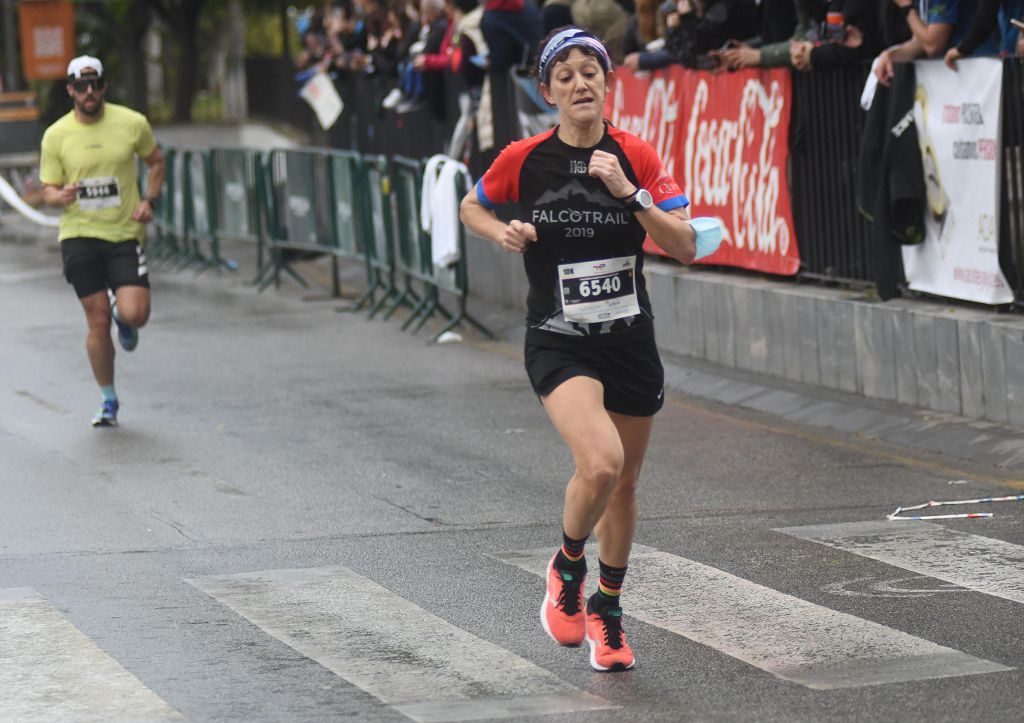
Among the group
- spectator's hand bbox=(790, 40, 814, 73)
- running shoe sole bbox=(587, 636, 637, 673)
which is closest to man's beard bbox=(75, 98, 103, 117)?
Answer: spectator's hand bbox=(790, 40, 814, 73)

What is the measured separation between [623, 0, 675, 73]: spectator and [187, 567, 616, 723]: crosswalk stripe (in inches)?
310

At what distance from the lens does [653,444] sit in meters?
11.3

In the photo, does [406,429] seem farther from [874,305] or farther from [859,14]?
[859,14]

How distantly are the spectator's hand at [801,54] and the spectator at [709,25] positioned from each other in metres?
1.24

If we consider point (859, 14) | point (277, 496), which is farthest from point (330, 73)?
point (277, 496)

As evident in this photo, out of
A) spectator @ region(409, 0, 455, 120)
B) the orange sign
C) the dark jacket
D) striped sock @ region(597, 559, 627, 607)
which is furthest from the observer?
the orange sign

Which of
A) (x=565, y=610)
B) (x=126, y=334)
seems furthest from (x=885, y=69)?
(x=565, y=610)

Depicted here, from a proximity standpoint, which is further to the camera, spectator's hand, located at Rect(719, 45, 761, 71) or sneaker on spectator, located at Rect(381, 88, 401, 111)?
sneaker on spectator, located at Rect(381, 88, 401, 111)

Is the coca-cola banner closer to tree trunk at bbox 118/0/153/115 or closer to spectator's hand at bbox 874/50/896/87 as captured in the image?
spectator's hand at bbox 874/50/896/87

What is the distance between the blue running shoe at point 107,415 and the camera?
40.1 ft

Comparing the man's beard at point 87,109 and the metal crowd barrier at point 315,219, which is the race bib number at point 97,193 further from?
the metal crowd barrier at point 315,219

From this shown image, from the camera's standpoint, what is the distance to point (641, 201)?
6.32m

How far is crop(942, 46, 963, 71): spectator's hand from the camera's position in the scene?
11273mm

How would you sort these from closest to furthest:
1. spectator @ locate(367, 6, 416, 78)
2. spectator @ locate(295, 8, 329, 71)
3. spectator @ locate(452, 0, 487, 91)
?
spectator @ locate(452, 0, 487, 91) → spectator @ locate(367, 6, 416, 78) → spectator @ locate(295, 8, 329, 71)
